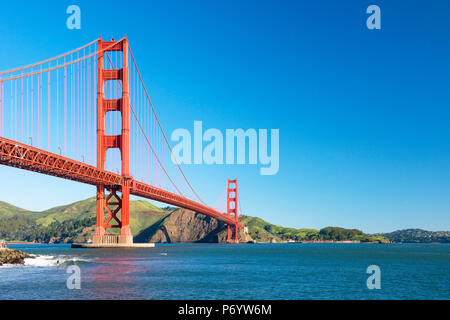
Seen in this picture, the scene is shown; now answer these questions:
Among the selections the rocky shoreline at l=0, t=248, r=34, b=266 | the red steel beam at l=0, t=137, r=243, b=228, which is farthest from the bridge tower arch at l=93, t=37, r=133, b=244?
the rocky shoreline at l=0, t=248, r=34, b=266

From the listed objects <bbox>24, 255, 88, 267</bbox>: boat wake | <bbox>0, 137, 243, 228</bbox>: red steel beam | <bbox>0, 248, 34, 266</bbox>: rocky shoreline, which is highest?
<bbox>0, 137, 243, 228</bbox>: red steel beam

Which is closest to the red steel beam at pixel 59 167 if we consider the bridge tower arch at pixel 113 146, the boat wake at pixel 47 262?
the bridge tower arch at pixel 113 146

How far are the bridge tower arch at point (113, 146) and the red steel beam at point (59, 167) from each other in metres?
2.12

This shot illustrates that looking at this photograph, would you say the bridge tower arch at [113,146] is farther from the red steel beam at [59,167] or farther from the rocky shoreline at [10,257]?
the rocky shoreline at [10,257]

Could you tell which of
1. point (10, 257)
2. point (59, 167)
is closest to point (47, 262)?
point (10, 257)

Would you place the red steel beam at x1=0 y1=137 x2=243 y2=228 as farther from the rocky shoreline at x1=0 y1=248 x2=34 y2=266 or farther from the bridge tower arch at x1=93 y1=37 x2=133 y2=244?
the rocky shoreline at x1=0 y1=248 x2=34 y2=266

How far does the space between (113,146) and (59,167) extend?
18.7 meters

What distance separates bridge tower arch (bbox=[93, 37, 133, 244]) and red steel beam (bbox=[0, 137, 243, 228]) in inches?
83.5

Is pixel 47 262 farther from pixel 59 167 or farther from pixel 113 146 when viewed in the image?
pixel 113 146

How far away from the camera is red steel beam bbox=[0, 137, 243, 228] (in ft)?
167

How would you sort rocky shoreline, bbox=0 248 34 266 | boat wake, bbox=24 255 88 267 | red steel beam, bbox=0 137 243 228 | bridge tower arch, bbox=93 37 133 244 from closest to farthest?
rocky shoreline, bbox=0 248 34 266
boat wake, bbox=24 255 88 267
red steel beam, bbox=0 137 243 228
bridge tower arch, bbox=93 37 133 244

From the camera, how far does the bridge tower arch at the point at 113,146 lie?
75.4m

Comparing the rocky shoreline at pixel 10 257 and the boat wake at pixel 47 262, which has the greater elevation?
the rocky shoreline at pixel 10 257

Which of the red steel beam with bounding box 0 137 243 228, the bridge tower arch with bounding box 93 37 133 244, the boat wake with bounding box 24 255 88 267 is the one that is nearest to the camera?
the boat wake with bounding box 24 255 88 267
